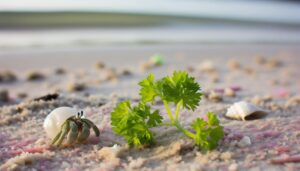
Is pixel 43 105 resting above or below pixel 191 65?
below

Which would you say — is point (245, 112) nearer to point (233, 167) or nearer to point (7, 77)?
point (233, 167)

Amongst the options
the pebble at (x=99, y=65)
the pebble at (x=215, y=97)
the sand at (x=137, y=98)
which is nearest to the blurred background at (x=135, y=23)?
the sand at (x=137, y=98)

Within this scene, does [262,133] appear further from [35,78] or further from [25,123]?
[35,78]

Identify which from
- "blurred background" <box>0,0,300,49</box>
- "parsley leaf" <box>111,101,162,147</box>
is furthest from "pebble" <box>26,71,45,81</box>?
"parsley leaf" <box>111,101,162,147</box>

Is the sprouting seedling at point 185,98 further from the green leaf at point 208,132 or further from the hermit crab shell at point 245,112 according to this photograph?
the hermit crab shell at point 245,112

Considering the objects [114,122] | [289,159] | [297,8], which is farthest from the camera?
[297,8]

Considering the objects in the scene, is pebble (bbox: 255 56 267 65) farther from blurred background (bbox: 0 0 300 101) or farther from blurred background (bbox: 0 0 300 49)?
blurred background (bbox: 0 0 300 49)

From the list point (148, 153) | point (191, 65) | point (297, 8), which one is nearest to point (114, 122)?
point (148, 153)
